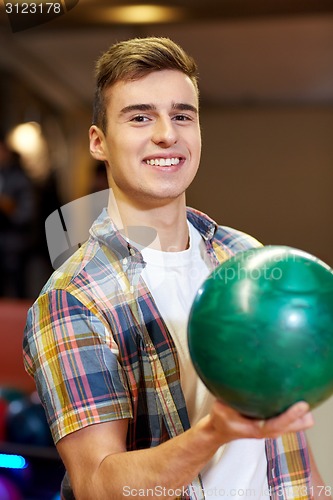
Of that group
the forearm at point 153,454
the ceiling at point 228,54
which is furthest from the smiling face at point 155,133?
the ceiling at point 228,54

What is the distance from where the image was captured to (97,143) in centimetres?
91

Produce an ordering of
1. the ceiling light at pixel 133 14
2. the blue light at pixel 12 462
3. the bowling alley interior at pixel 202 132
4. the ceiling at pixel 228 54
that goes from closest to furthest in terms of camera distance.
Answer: the bowling alley interior at pixel 202 132 < the ceiling light at pixel 133 14 < the blue light at pixel 12 462 < the ceiling at pixel 228 54

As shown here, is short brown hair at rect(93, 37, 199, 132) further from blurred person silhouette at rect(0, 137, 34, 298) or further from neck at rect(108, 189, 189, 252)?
blurred person silhouette at rect(0, 137, 34, 298)

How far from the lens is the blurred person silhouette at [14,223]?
2.73 metres

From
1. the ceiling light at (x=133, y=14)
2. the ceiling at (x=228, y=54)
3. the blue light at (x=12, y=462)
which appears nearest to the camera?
the ceiling light at (x=133, y=14)

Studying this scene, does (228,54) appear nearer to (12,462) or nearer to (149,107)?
(12,462)

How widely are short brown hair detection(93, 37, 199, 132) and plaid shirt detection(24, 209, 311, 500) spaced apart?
156 millimetres

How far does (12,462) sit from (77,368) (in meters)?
1.39

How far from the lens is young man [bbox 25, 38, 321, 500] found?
839 millimetres

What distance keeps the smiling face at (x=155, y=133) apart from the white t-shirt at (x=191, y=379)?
0.08 m

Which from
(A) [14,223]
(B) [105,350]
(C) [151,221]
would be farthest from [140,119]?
(A) [14,223]

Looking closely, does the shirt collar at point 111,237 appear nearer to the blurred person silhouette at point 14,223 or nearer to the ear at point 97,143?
the ear at point 97,143

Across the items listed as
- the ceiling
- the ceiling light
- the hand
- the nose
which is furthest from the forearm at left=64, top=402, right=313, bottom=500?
the ceiling

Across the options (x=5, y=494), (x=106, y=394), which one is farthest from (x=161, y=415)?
(x=5, y=494)
